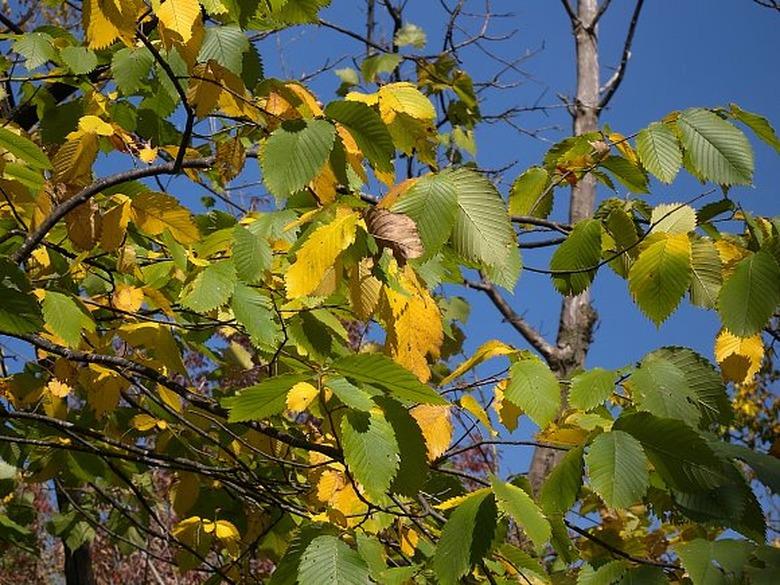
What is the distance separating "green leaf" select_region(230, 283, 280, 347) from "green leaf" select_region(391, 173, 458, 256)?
1.62 ft

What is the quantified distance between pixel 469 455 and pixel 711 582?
7.41 m

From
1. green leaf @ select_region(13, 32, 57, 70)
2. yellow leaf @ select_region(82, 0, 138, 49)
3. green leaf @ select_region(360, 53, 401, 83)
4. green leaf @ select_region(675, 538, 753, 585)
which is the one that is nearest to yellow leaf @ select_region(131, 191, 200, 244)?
yellow leaf @ select_region(82, 0, 138, 49)

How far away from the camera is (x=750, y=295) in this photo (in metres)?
1.41

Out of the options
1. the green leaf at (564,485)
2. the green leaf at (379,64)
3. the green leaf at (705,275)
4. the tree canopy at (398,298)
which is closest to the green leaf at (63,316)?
the tree canopy at (398,298)

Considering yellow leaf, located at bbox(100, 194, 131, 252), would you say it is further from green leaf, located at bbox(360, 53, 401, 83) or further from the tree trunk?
the tree trunk

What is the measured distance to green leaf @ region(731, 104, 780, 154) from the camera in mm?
1618

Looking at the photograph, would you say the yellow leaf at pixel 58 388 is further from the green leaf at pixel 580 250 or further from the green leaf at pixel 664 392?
the green leaf at pixel 664 392

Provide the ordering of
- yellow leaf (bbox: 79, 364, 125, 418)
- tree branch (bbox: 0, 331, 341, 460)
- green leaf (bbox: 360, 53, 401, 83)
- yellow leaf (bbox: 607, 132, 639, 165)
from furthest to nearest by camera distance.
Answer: green leaf (bbox: 360, 53, 401, 83) → yellow leaf (bbox: 79, 364, 125, 418) → yellow leaf (bbox: 607, 132, 639, 165) → tree branch (bbox: 0, 331, 341, 460)

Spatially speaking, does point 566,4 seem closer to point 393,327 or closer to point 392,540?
point 392,540

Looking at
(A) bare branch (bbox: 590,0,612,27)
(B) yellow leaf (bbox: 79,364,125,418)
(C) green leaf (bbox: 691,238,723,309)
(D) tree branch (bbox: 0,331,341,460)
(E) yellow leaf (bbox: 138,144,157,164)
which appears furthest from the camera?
(A) bare branch (bbox: 590,0,612,27)

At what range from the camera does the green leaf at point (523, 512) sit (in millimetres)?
1177

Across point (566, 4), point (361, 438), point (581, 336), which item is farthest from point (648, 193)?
point (566, 4)

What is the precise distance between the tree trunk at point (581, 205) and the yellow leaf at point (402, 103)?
3576 millimetres

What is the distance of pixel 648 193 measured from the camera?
1775 millimetres
